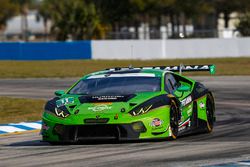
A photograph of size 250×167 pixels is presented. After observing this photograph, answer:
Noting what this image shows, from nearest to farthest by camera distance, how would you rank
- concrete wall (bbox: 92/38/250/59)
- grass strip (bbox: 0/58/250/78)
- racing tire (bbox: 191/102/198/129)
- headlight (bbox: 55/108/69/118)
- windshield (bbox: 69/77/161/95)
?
headlight (bbox: 55/108/69/118)
windshield (bbox: 69/77/161/95)
racing tire (bbox: 191/102/198/129)
grass strip (bbox: 0/58/250/78)
concrete wall (bbox: 92/38/250/59)

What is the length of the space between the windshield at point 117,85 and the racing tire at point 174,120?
0.43 m

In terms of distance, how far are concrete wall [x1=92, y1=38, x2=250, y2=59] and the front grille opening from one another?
128 feet

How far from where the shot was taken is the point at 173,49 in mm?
51094

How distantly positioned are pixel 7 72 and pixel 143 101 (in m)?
28.1

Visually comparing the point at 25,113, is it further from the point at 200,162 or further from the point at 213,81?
the point at 213,81

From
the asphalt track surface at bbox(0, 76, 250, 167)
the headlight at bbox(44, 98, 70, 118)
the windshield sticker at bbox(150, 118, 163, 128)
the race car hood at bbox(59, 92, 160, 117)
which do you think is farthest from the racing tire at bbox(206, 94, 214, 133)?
the headlight at bbox(44, 98, 70, 118)

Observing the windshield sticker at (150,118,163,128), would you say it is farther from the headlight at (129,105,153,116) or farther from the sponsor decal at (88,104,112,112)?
the sponsor decal at (88,104,112,112)

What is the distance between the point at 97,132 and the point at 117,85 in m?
1.25

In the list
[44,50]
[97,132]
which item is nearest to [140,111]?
[97,132]

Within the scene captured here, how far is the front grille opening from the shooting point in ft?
37.2

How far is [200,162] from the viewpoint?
9.32 meters

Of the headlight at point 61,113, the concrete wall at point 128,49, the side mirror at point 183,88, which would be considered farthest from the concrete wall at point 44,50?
the headlight at point 61,113

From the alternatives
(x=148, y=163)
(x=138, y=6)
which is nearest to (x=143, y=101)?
(x=148, y=163)

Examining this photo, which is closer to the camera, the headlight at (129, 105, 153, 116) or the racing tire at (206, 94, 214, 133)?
the headlight at (129, 105, 153, 116)
